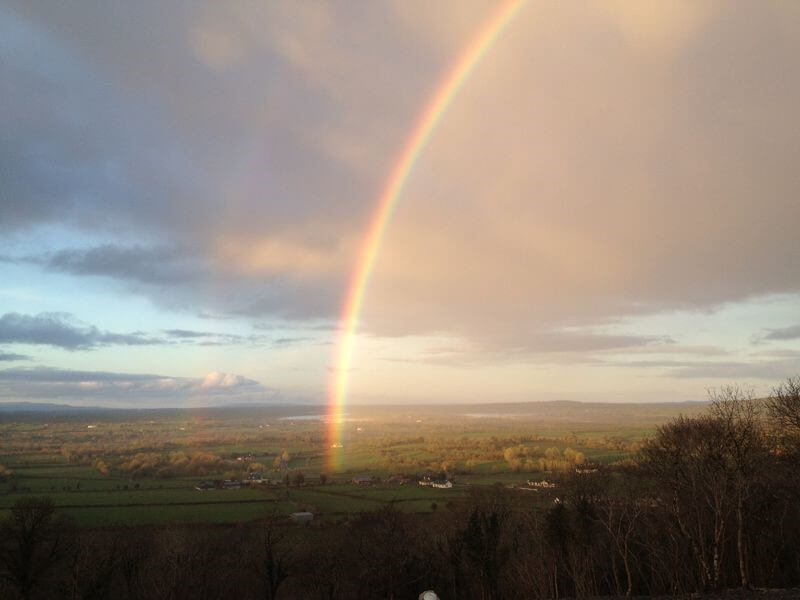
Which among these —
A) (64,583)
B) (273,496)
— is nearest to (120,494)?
(273,496)

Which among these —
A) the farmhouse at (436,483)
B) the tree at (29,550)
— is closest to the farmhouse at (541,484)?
the farmhouse at (436,483)

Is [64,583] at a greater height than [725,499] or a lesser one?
lesser

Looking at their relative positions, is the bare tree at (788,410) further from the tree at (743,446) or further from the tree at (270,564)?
the tree at (270,564)

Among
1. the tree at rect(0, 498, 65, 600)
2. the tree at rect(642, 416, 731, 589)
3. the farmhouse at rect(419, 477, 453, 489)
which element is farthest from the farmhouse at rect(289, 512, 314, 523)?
the tree at rect(642, 416, 731, 589)

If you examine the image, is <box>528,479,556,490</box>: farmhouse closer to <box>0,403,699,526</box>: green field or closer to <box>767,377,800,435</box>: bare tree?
<box>0,403,699,526</box>: green field

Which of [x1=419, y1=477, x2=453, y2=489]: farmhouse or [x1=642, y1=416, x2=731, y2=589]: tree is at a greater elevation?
[x1=642, y1=416, x2=731, y2=589]: tree

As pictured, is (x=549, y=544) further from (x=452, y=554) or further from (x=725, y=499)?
(x=725, y=499)

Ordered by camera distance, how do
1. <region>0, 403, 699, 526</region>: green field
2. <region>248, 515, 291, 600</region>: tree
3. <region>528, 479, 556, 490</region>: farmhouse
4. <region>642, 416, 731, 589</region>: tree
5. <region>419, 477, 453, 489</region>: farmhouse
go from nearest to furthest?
<region>642, 416, 731, 589</region>: tree < <region>248, 515, 291, 600</region>: tree < <region>0, 403, 699, 526</region>: green field < <region>528, 479, 556, 490</region>: farmhouse < <region>419, 477, 453, 489</region>: farmhouse

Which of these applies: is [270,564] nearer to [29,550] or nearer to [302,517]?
[29,550]
